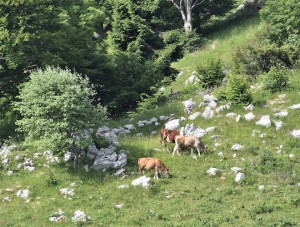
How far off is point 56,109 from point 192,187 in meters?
7.02

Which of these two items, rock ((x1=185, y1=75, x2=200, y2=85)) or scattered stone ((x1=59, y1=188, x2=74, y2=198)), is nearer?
scattered stone ((x1=59, y1=188, x2=74, y2=198))

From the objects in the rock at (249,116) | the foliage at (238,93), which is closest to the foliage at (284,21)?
the foliage at (238,93)

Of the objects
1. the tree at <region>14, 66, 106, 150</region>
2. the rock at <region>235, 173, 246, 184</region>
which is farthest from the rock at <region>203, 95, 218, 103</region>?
the rock at <region>235, 173, 246, 184</region>

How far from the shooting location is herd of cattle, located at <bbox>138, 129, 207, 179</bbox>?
59.8 feet

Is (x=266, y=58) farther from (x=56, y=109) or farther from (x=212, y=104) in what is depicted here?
(x=56, y=109)

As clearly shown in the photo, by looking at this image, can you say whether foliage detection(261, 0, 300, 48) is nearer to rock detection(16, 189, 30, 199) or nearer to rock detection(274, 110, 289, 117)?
rock detection(274, 110, 289, 117)

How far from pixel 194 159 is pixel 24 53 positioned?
1305 centimetres

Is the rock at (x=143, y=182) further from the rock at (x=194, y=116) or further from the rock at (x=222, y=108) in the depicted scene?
the rock at (x=222, y=108)

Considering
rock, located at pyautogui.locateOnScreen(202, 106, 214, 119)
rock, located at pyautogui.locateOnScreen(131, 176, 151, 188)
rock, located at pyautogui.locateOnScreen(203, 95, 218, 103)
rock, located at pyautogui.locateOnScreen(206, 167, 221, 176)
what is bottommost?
rock, located at pyautogui.locateOnScreen(206, 167, 221, 176)

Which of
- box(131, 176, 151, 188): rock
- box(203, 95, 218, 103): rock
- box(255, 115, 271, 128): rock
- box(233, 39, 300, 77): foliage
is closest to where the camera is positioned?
box(131, 176, 151, 188): rock

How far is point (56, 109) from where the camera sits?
1989 centimetres

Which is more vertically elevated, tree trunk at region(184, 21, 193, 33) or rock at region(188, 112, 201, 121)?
tree trunk at region(184, 21, 193, 33)

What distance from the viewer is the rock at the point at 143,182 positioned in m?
17.6

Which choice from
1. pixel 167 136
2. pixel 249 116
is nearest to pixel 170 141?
pixel 167 136
